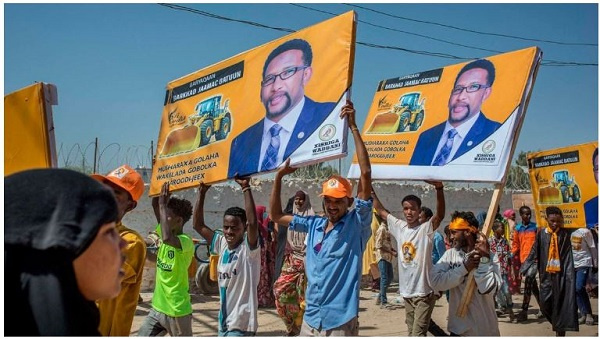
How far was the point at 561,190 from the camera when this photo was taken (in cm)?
806

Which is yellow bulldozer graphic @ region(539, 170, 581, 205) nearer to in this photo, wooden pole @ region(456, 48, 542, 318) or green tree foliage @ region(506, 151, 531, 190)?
wooden pole @ region(456, 48, 542, 318)

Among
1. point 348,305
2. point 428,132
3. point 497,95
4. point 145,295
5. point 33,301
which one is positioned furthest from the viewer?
point 145,295

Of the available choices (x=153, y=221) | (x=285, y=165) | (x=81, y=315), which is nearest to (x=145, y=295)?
(x=153, y=221)

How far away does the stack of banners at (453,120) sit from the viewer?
5.70 meters

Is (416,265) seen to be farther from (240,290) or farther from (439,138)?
(240,290)

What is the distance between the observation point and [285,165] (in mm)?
4398

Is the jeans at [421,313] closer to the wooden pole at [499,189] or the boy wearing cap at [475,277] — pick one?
Result: the boy wearing cap at [475,277]

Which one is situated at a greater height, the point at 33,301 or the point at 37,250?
the point at 37,250

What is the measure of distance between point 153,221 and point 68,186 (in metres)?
10.1

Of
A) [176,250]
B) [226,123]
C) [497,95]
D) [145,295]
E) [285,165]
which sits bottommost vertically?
[145,295]

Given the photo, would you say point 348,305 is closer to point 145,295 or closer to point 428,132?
point 428,132

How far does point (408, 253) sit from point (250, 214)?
214cm

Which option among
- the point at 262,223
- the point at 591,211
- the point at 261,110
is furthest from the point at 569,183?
the point at 261,110

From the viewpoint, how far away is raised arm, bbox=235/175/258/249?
4.67 metres
